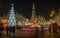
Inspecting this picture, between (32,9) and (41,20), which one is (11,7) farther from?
(41,20)

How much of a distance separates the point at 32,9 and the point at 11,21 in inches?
452

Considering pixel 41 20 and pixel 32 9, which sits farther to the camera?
pixel 41 20

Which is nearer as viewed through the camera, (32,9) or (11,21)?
(11,21)

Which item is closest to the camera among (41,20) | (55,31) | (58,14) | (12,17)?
(55,31)

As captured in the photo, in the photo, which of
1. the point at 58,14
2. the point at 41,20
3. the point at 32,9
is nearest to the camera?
the point at 58,14

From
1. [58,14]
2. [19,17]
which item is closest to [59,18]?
[58,14]

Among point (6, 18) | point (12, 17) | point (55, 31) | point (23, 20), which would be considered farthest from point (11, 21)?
point (55, 31)

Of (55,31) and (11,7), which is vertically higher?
(11,7)

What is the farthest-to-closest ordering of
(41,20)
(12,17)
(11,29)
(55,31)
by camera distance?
(41,20) < (12,17) < (55,31) < (11,29)

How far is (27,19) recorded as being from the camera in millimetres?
88750

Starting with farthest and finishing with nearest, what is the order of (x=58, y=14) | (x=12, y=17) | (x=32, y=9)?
(x=32, y=9) < (x=12, y=17) < (x=58, y=14)

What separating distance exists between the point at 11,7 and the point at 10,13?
74.7 inches

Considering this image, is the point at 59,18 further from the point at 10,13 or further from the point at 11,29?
the point at 11,29

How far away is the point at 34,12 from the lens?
283ft
